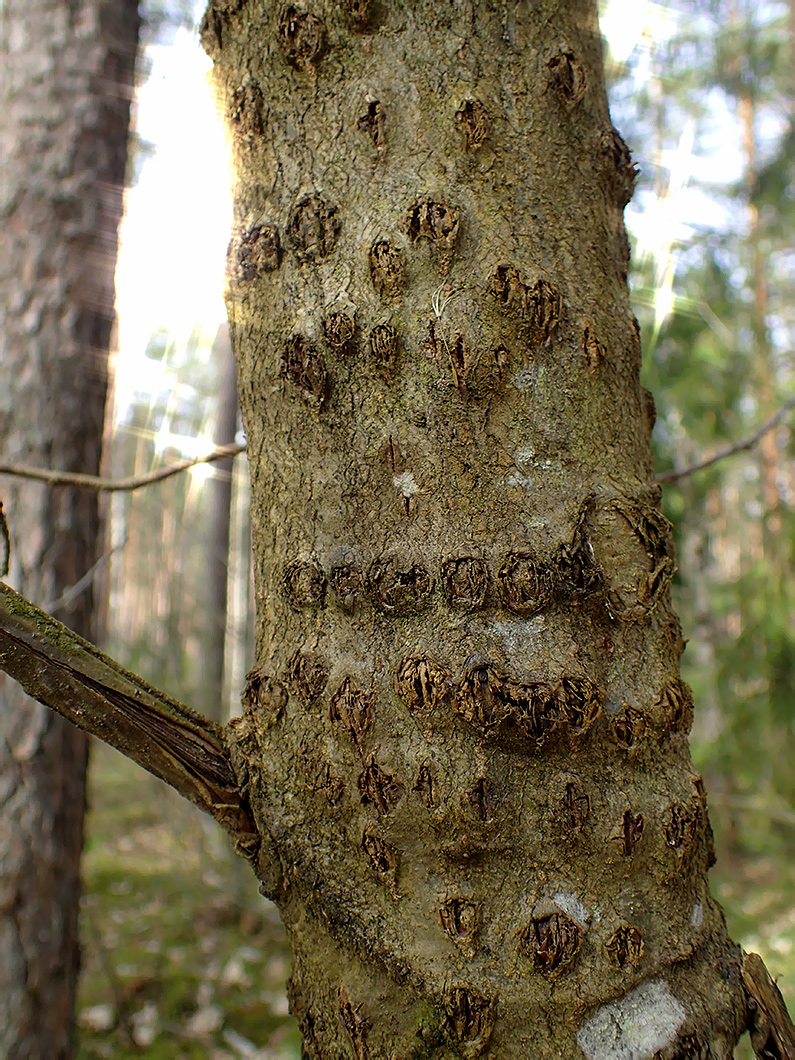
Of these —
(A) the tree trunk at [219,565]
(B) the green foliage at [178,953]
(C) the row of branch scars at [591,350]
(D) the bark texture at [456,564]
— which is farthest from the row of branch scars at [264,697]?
(A) the tree trunk at [219,565]

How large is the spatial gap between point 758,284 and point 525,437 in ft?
25.2

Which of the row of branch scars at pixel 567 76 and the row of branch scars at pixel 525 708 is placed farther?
the row of branch scars at pixel 567 76

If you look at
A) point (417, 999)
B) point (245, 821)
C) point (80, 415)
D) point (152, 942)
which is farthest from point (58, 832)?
point (152, 942)

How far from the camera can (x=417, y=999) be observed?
2.86 ft

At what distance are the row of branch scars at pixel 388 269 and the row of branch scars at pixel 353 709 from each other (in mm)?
520

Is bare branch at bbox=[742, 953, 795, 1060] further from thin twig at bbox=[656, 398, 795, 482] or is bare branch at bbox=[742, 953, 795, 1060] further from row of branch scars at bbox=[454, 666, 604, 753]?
thin twig at bbox=[656, 398, 795, 482]

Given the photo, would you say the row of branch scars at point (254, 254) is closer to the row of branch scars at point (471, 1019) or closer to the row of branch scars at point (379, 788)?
the row of branch scars at point (379, 788)

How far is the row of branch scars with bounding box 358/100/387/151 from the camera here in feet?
3.20

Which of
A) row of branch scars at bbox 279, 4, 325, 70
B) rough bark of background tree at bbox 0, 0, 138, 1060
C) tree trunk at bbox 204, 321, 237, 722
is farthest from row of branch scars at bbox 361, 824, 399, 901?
tree trunk at bbox 204, 321, 237, 722

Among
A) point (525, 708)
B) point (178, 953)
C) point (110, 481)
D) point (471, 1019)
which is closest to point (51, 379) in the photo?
point (110, 481)

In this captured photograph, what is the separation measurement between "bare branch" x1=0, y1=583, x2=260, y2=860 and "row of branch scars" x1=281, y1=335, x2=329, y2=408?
1.56ft

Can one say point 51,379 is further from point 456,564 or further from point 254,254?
point 456,564

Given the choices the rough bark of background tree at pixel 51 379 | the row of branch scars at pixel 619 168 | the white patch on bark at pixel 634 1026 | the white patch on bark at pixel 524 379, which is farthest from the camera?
the rough bark of background tree at pixel 51 379

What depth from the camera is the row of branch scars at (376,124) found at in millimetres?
975
